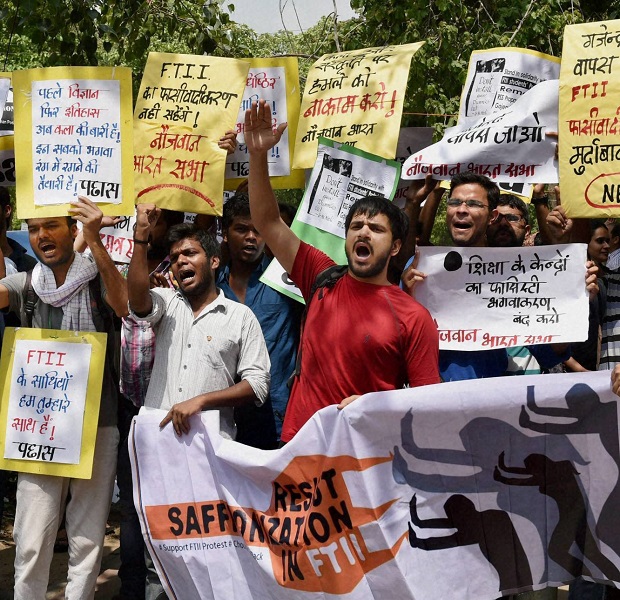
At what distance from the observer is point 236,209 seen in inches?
223

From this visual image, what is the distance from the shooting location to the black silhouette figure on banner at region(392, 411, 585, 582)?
4238 millimetres

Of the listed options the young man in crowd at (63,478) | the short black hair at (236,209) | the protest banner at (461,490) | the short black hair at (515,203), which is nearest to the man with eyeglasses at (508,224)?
the short black hair at (515,203)

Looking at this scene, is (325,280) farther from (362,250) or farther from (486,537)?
(486,537)

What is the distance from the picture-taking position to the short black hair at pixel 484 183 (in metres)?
5.09

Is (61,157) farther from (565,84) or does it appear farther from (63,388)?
(565,84)

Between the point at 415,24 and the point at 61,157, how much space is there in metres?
4.67

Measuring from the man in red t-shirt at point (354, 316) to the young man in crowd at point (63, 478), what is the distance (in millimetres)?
965

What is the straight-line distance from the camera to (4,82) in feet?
19.4

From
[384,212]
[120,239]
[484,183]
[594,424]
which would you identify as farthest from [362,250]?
[120,239]

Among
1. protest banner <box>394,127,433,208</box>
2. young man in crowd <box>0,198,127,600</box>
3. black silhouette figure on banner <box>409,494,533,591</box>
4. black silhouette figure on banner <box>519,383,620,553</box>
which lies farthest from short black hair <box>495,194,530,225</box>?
young man in crowd <box>0,198,127,600</box>

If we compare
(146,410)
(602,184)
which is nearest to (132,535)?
(146,410)

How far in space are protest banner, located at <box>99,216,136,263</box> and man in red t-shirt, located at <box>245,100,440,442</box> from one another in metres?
1.63

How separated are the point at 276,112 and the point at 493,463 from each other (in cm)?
260

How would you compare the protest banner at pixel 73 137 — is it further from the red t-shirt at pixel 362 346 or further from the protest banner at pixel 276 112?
the red t-shirt at pixel 362 346
